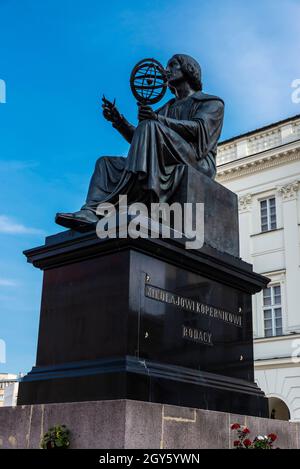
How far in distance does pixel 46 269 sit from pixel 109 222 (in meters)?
0.91

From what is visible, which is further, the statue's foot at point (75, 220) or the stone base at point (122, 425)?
the statue's foot at point (75, 220)

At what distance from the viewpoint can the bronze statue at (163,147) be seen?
18.6 feet

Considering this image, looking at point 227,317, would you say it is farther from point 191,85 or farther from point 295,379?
point 295,379

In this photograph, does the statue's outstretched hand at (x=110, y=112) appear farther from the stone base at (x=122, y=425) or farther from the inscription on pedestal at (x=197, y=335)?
the stone base at (x=122, y=425)

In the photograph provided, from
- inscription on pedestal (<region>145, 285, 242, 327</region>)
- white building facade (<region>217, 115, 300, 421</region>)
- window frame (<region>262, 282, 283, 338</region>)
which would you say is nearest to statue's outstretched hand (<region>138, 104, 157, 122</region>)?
inscription on pedestal (<region>145, 285, 242, 327</region>)

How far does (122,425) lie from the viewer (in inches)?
160

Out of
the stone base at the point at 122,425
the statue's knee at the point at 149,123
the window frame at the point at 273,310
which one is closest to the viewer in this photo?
the stone base at the point at 122,425

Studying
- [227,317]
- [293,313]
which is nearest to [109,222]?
[227,317]

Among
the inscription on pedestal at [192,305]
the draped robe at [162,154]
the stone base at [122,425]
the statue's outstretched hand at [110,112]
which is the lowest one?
the stone base at [122,425]

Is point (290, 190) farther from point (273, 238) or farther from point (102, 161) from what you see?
point (102, 161)

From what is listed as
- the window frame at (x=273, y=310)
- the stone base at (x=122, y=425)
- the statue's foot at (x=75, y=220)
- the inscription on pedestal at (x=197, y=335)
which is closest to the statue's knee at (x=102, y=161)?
the statue's foot at (x=75, y=220)

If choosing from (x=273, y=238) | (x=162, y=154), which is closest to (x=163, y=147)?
(x=162, y=154)

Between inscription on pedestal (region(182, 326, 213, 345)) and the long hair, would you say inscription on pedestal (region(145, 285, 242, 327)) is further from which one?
the long hair

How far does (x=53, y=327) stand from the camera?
5320 millimetres
